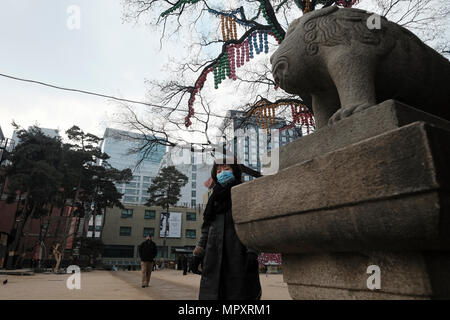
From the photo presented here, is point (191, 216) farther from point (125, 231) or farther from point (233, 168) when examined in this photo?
point (233, 168)

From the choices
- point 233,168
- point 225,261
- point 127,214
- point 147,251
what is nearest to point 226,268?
point 225,261

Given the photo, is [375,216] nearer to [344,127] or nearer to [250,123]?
[344,127]

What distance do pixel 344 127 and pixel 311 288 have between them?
870 mm

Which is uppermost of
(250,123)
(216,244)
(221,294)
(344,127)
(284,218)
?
(250,123)

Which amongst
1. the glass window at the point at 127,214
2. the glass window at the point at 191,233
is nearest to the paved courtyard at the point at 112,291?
the glass window at the point at 127,214

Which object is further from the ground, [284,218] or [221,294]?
[284,218]

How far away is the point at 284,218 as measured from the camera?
1.44 metres

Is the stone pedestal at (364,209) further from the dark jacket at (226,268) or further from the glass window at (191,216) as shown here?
the glass window at (191,216)

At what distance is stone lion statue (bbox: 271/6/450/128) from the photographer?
5.16ft

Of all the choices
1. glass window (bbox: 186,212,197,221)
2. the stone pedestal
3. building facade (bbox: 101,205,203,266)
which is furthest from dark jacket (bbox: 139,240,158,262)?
glass window (bbox: 186,212,197,221)

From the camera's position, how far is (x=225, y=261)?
2229 millimetres

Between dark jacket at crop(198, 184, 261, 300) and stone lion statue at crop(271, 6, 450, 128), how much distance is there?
3.89ft

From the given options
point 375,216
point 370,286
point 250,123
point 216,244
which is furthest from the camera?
point 250,123
